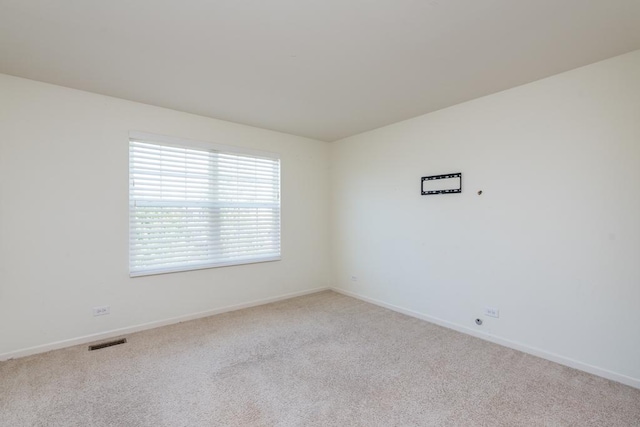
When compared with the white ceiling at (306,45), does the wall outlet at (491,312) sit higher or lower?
lower

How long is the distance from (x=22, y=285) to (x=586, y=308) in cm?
499

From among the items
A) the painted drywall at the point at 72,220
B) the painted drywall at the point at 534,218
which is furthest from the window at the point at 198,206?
the painted drywall at the point at 534,218

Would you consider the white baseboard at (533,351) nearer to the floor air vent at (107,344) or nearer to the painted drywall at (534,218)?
the painted drywall at (534,218)

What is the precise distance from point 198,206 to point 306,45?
7.88ft

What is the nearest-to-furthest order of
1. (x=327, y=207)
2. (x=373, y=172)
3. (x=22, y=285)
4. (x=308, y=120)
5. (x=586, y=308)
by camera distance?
(x=586, y=308) → (x=22, y=285) → (x=308, y=120) → (x=373, y=172) → (x=327, y=207)

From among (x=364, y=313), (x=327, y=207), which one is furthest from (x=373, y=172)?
(x=364, y=313)

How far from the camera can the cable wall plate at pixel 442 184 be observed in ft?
10.9

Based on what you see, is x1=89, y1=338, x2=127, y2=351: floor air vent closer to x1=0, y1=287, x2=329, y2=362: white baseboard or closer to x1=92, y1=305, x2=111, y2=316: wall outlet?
x1=0, y1=287, x2=329, y2=362: white baseboard

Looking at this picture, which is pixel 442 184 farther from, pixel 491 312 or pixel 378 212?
pixel 491 312

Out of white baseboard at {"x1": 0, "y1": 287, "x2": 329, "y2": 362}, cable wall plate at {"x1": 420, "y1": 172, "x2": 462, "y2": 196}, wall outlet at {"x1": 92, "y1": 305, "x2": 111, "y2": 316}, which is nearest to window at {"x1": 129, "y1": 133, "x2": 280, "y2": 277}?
wall outlet at {"x1": 92, "y1": 305, "x2": 111, "y2": 316}

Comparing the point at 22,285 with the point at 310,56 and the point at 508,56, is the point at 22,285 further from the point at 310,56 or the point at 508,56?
the point at 508,56

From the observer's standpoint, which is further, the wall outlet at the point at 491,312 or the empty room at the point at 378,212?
the wall outlet at the point at 491,312

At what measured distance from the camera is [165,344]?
2.94 m

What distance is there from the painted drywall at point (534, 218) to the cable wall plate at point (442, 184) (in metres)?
0.06
